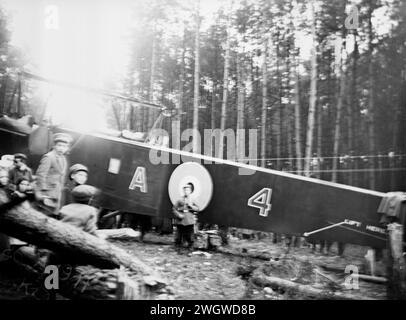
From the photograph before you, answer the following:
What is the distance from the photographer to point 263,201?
9.74ft

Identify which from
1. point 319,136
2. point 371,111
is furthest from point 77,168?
point 371,111

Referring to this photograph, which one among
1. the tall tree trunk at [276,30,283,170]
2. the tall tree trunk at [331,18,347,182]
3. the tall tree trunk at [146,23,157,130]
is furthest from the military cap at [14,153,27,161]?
the tall tree trunk at [331,18,347,182]

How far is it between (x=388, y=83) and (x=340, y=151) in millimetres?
821

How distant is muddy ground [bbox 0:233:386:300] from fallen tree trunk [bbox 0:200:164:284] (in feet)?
0.60

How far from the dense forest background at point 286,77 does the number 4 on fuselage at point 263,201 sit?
28 cm

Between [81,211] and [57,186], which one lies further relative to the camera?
[57,186]

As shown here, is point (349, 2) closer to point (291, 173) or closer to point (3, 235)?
point (291, 173)

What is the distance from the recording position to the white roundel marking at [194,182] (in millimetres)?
3029

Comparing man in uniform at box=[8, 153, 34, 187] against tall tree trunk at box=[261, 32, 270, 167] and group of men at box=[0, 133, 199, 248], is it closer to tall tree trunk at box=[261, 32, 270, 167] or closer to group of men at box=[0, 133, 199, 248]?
group of men at box=[0, 133, 199, 248]

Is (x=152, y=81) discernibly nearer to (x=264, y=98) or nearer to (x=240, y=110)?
(x=240, y=110)

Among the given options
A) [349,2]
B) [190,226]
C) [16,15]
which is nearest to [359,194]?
[190,226]

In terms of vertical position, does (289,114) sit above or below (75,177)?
above

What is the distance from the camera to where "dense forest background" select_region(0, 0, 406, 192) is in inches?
115

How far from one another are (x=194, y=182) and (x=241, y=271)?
96 centimetres
